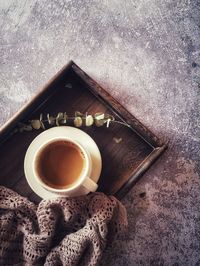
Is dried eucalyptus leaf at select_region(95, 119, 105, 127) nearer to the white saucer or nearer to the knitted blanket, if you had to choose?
the white saucer

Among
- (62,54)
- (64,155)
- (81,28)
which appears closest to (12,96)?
(62,54)

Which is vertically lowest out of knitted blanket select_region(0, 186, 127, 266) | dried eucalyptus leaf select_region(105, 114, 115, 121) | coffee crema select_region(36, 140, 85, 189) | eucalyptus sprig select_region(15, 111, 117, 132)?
knitted blanket select_region(0, 186, 127, 266)

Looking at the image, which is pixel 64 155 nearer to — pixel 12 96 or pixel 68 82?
pixel 68 82

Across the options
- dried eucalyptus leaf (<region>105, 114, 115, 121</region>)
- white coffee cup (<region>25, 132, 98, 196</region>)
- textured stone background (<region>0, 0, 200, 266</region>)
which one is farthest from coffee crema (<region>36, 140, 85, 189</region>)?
textured stone background (<region>0, 0, 200, 266</region>)

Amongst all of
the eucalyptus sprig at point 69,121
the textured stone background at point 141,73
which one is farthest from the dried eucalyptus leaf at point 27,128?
the textured stone background at point 141,73

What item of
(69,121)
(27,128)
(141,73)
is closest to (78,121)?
(69,121)

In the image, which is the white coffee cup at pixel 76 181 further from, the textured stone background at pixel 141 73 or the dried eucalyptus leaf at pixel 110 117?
the textured stone background at pixel 141 73
